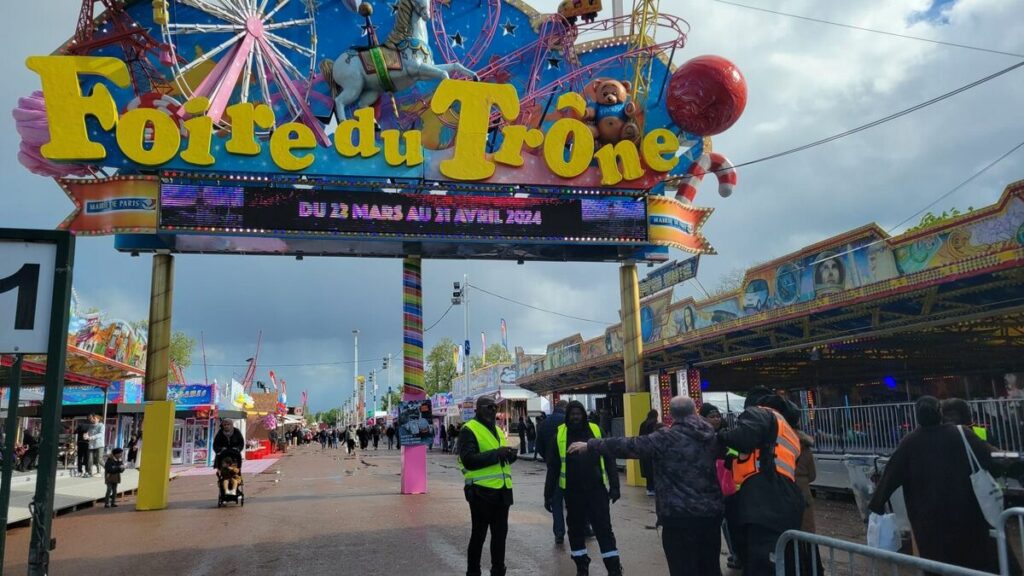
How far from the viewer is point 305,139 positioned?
13.7 meters

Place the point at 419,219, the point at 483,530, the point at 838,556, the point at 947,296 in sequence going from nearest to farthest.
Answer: the point at 483,530 → the point at 838,556 → the point at 947,296 → the point at 419,219

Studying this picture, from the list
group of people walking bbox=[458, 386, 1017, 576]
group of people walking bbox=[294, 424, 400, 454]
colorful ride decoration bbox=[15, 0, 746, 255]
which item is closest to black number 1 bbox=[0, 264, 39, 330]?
group of people walking bbox=[458, 386, 1017, 576]

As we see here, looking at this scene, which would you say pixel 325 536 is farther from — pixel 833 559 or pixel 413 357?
pixel 833 559

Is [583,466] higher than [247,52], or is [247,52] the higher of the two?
[247,52]

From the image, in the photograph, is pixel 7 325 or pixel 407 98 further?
pixel 407 98

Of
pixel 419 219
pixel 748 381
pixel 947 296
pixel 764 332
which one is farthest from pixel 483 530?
pixel 748 381

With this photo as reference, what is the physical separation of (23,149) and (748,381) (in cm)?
2608

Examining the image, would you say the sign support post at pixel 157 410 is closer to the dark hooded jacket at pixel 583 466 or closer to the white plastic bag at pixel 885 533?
the dark hooded jacket at pixel 583 466

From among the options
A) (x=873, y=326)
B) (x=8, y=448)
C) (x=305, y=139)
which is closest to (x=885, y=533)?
(x=8, y=448)

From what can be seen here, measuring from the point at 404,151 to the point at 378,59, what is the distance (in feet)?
9.80

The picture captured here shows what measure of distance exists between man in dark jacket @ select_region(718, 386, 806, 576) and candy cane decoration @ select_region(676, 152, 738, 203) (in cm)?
1145

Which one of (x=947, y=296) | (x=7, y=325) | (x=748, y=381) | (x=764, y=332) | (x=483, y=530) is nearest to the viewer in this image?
(x=7, y=325)

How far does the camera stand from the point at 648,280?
26297 mm

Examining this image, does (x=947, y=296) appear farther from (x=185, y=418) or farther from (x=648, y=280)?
(x=185, y=418)
